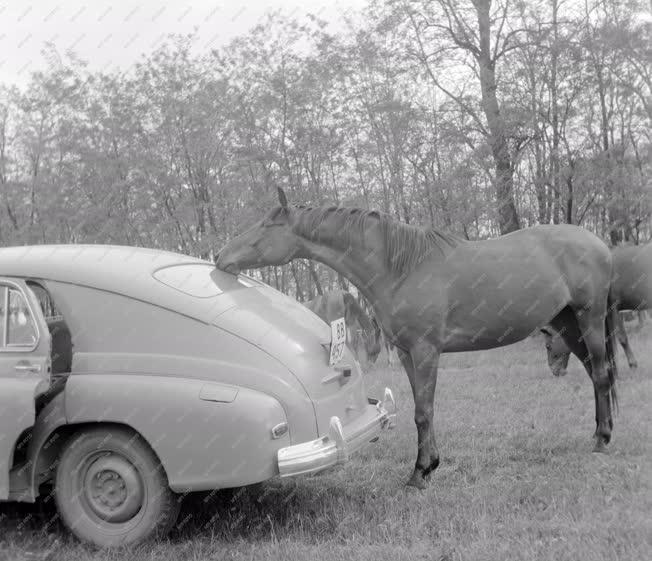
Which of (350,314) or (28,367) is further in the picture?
(350,314)

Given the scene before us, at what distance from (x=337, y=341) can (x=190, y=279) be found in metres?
1.04

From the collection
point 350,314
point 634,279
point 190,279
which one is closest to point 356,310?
point 350,314

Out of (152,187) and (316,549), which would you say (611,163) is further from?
(316,549)

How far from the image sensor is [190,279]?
4445 mm

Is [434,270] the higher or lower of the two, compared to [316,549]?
higher

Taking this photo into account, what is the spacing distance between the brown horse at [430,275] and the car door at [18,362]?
1317mm

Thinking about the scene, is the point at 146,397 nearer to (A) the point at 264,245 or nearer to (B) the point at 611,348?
(A) the point at 264,245

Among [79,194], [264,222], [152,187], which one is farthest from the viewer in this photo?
[79,194]

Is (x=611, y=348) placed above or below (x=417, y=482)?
above

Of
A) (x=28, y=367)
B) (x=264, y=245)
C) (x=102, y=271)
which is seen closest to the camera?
(x=28, y=367)

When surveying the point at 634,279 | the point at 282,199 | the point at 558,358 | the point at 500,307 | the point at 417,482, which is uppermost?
the point at 282,199

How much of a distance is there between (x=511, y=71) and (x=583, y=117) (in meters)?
2.52

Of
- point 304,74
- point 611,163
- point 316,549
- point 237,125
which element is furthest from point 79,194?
point 316,549

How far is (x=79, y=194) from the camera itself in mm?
28828
